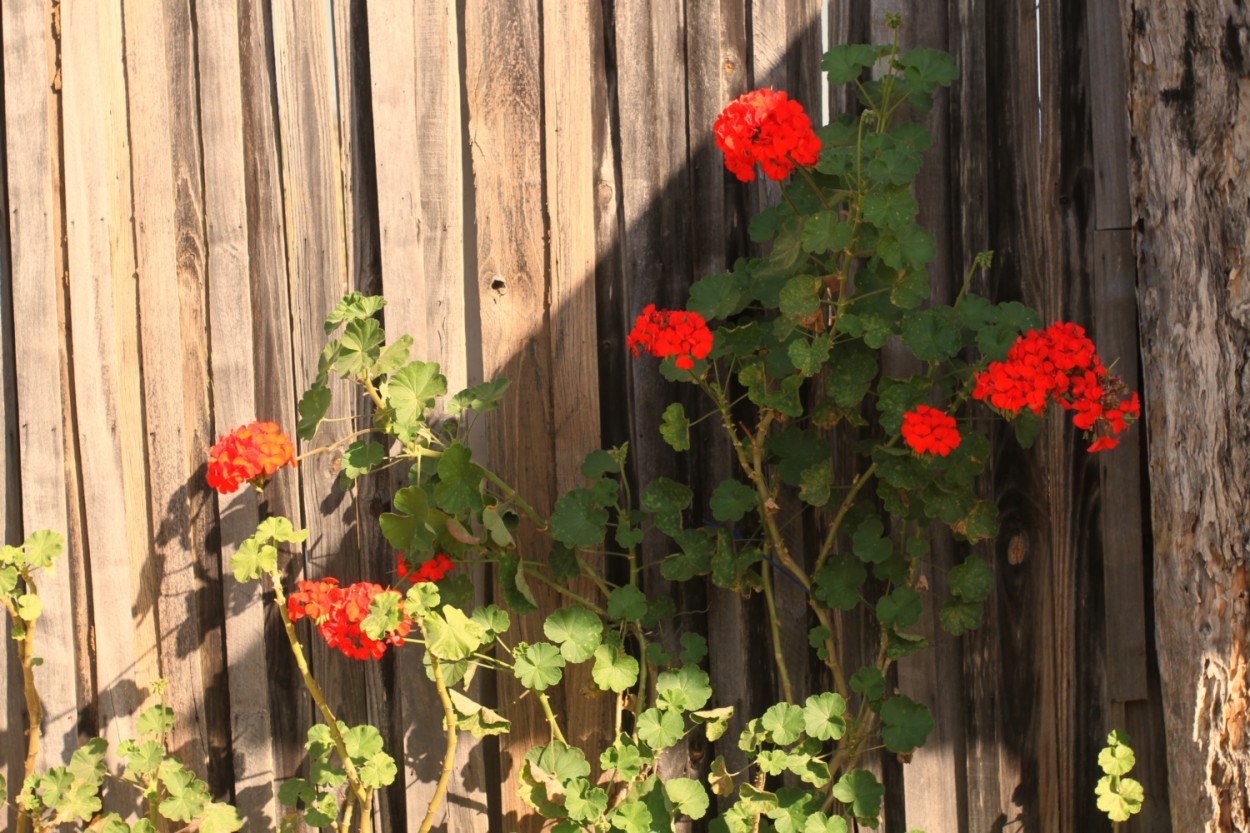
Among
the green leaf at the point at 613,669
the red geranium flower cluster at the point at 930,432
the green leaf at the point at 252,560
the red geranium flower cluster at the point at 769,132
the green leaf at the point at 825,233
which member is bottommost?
the green leaf at the point at 613,669

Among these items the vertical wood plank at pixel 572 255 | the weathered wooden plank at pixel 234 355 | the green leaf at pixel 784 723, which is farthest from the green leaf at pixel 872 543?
the weathered wooden plank at pixel 234 355

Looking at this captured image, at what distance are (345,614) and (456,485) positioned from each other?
0.34m

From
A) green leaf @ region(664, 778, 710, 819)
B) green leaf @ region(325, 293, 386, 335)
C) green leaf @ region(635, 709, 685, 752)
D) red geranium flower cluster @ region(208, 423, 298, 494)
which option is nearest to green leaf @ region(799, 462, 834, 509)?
green leaf @ region(635, 709, 685, 752)

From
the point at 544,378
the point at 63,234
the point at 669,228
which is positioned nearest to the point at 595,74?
the point at 669,228

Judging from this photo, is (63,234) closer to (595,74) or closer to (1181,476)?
(595,74)

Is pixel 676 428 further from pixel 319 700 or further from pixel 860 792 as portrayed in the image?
pixel 319 700

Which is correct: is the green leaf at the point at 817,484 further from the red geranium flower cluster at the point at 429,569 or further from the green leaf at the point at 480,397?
the red geranium flower cluster at the point at 429,569

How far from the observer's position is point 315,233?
2596mm

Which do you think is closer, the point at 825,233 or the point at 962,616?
the point at 825,233

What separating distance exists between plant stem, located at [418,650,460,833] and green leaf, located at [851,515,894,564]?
91 centimetres

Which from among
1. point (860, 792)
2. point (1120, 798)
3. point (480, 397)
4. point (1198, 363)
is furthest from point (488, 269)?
point (1120, 798)

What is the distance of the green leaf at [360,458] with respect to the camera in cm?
242

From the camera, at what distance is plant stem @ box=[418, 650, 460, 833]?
233 cm

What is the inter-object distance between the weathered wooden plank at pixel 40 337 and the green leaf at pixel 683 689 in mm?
1444
